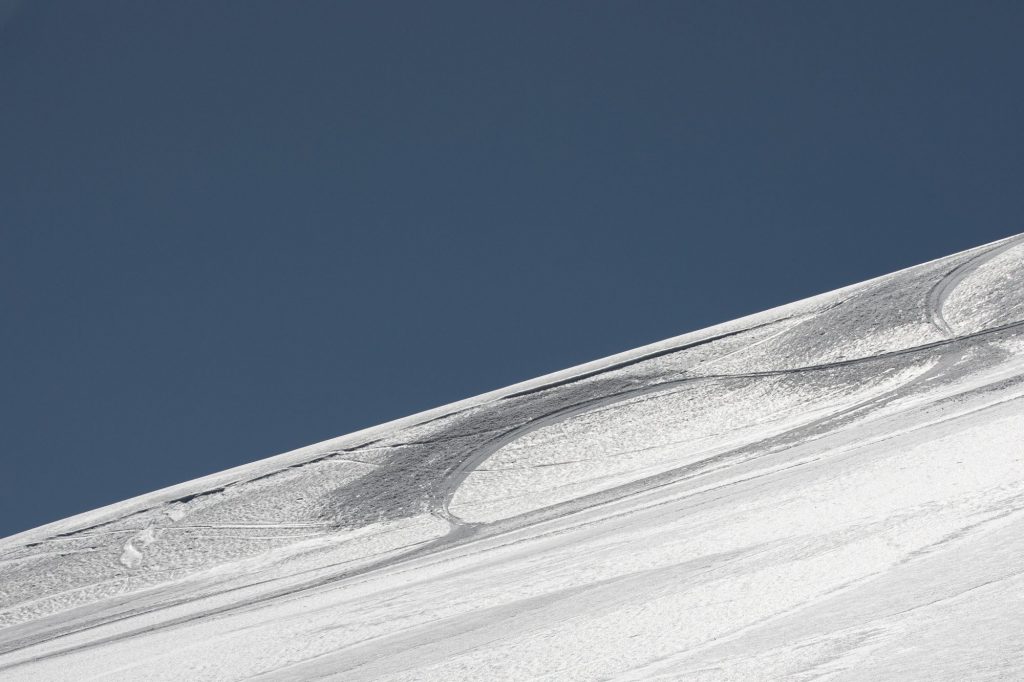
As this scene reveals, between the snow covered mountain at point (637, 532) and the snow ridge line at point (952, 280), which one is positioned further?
the snow ridge line at point (952, 280)

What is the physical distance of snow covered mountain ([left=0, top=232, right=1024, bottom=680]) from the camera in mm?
1027

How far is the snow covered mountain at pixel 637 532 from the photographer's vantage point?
40.4 inches

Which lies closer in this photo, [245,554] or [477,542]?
[477,542]

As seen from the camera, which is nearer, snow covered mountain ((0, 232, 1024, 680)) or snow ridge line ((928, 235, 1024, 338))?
snow covered mountain ((0, 232, 1024, 680))

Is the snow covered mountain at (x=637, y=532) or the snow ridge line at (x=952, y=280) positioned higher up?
the snow ridge line at (x=952, y=280)

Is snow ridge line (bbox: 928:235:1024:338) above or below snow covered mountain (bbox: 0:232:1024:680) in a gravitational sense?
above

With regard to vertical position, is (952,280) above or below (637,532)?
above

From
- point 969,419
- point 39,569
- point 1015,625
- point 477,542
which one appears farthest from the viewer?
point 39,569

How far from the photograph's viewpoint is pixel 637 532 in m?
1.65

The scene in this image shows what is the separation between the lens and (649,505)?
75.9 inches

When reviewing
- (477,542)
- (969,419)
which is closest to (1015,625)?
(969,419)

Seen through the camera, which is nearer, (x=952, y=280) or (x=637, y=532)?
(x=637, y=532)

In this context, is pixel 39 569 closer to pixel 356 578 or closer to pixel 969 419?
pixel 356 578

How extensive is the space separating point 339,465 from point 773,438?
122 centimetres
